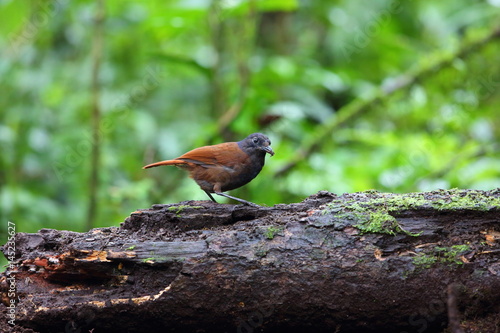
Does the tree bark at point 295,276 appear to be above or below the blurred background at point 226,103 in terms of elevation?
below

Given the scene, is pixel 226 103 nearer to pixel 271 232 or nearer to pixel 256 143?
pixel 256 143

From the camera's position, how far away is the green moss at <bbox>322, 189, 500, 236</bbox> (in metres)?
2.76

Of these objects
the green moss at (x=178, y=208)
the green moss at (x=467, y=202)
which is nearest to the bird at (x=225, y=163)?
the green moss at (x=178, y=208)

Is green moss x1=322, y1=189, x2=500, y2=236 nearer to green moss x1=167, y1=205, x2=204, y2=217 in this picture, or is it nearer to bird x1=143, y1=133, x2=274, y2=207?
green moss x1=167, y1=205, x2=204, y2=217

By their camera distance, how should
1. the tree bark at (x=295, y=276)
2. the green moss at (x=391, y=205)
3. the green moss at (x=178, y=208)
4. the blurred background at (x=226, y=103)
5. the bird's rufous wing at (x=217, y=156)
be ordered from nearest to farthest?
the tree bark at (x=295, y=276), the green moss at (x=391, y=205), the green moss at (x=178, y=208), the bird's rufous wing at (x=217, y=156), the blurred background at (x=226, y=103)

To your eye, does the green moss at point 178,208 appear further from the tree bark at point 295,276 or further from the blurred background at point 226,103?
the blurred background at point 226,103

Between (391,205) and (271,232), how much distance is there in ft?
2.09

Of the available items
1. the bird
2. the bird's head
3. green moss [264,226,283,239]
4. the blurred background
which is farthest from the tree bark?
the blurred background

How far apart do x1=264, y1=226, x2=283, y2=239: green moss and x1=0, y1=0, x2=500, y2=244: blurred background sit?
275 centimetres

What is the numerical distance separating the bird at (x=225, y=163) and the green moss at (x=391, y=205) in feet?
3.57

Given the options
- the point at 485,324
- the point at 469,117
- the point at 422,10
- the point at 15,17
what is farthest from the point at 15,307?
the point at 422,10

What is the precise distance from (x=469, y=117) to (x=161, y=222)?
525 cm

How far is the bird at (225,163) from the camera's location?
3945mm

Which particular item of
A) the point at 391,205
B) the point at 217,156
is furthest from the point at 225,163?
the point at 391,205
